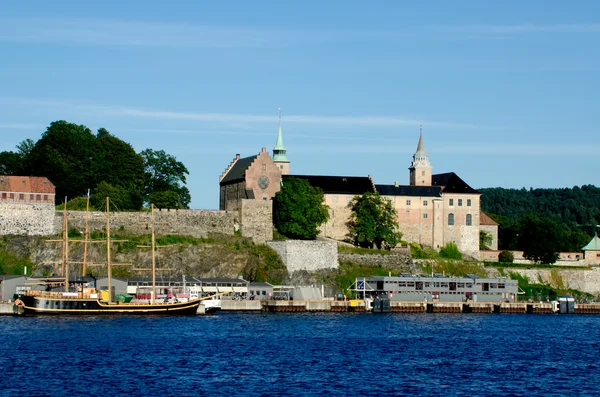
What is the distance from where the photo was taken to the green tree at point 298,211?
103 meters

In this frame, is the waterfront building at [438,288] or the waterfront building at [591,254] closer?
the waterfront building at [438,288]

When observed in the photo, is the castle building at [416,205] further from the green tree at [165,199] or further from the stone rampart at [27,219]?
the stone rampart at [27,219]

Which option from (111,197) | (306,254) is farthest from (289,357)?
(111,197)

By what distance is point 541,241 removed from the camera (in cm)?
11719

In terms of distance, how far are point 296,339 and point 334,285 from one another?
3120 centimetres

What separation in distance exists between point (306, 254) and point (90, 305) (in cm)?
2360

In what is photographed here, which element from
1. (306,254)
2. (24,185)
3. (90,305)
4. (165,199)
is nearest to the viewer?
(90,305)

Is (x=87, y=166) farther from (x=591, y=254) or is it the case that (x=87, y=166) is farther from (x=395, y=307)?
(x=591, y=254)

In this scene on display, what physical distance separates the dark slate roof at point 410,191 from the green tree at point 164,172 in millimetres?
22471

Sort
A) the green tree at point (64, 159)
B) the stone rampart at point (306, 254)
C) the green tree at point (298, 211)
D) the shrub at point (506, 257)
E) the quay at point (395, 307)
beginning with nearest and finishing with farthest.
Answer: the quay at point (395, 307) → the stone rampart at point (306, 254) → the green tree at point (298, 211) → the green tree at point (64, 159) → the shrub at point (506, 257)

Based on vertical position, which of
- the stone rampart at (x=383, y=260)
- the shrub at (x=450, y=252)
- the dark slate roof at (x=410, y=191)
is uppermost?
the dark slate roof at (x=410, y=191)

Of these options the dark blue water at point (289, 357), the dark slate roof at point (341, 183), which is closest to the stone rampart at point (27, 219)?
the dark blue water at point (289, 357)

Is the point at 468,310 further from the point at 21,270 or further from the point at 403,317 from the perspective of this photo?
the point at 21,270

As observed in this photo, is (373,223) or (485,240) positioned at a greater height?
(373,223)
